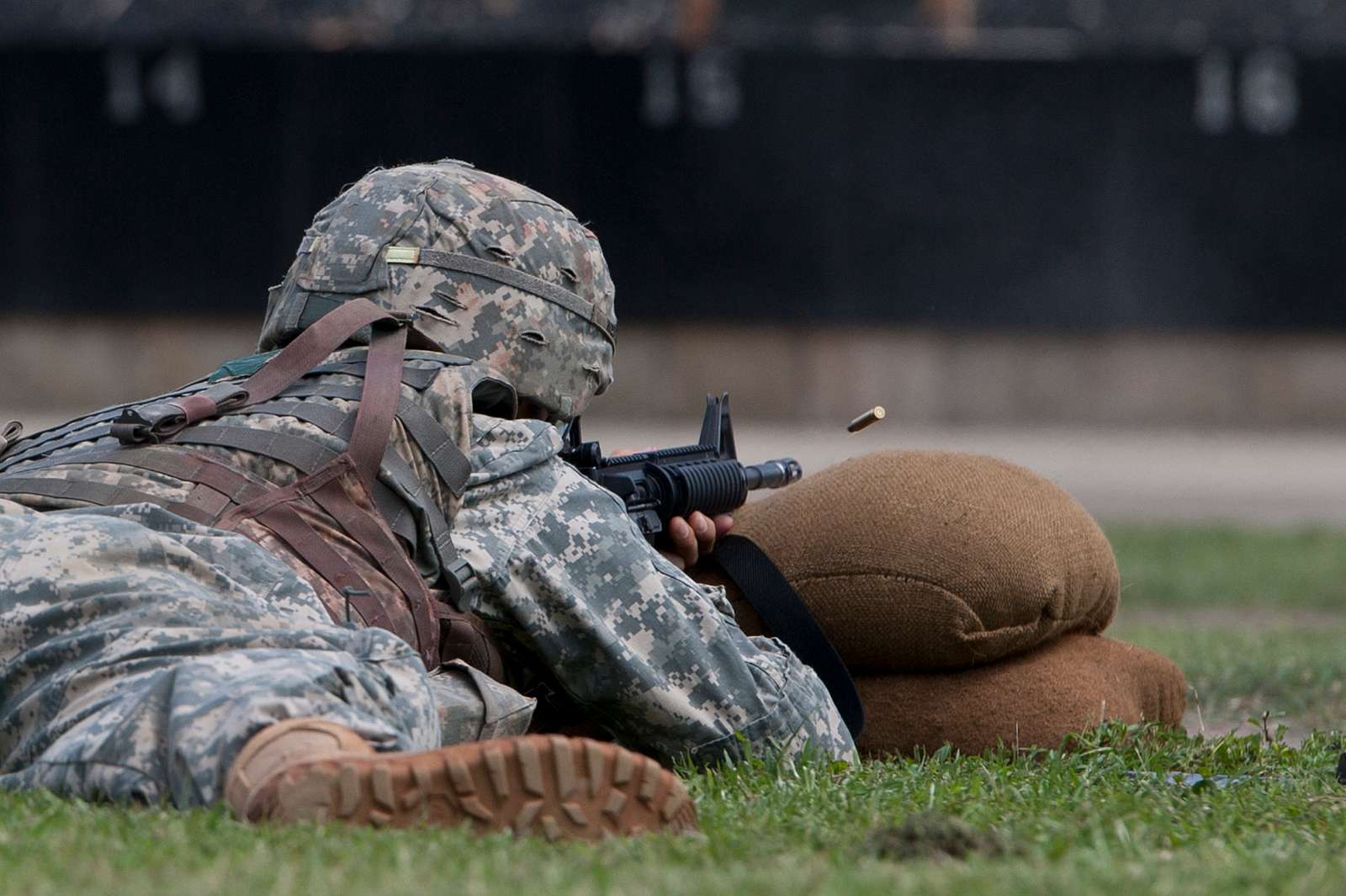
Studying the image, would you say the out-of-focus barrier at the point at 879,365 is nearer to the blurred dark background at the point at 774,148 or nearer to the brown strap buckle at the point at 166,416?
the blurred dark background at the point at 774,148

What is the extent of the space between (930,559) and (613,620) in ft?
3.45

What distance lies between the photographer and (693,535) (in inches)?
173

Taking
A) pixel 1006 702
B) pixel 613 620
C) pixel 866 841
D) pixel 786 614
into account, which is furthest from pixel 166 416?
pixel 1006 702

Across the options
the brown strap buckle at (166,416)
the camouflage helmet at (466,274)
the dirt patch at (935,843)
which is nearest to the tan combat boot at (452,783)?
the dirt patch at (935,843)

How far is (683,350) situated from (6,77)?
6.67 m

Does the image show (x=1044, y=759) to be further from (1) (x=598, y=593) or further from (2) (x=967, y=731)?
(1) (x=598, y=593)

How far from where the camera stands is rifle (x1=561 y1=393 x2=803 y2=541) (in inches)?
164

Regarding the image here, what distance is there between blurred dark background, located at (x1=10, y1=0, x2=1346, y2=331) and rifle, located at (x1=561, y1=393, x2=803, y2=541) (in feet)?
44.0

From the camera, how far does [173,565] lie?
3.19m

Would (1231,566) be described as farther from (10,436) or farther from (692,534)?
(10,436)

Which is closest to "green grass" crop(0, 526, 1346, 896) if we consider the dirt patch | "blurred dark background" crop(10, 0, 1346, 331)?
the dirt patch

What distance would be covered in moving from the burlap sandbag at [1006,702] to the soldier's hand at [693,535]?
50cm

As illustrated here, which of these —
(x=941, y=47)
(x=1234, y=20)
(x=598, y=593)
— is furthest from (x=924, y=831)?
(x=1234, y=20)

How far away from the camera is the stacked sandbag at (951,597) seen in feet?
14.6
